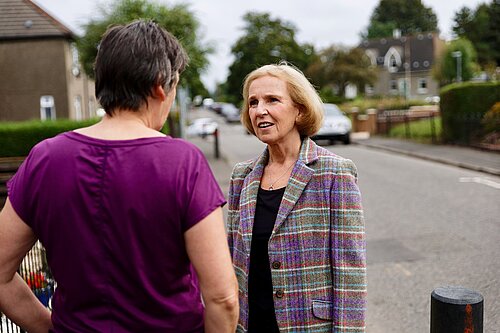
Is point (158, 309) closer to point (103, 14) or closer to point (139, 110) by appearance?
point (139, 110)

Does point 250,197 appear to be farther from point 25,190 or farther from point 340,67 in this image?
point 340,67

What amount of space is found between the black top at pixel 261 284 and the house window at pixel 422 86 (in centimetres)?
7604

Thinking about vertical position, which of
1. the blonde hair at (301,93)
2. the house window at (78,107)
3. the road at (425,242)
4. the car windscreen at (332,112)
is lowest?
the road at (425,242)

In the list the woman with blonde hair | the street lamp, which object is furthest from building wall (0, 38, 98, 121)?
the street lamp

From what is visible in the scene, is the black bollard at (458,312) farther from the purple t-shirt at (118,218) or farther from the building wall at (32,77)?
the building wall at (32,77)

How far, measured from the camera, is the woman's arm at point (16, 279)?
70.9 inches

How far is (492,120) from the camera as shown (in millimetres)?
17812

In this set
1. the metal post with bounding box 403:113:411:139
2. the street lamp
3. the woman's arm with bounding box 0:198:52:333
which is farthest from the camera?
the street lamp

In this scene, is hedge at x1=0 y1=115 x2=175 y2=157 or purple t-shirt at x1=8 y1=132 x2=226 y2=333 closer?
purple t-shirt at x1=8 y1=132 x2=226 y2=333

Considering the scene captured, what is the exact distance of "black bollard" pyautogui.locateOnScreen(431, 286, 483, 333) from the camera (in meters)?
2.85

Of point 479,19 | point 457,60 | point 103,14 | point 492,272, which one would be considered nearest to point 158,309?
point 492,272

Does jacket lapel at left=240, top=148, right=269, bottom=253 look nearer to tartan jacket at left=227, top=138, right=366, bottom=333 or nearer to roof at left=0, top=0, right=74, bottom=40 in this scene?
tartan jacket at left=227, top=138, right=366, bottom=333

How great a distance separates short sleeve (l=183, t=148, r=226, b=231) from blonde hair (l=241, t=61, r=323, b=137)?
3.24 feet

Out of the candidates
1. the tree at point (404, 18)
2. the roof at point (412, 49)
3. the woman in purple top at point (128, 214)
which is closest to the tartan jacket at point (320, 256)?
the woman in purple top at point (128, 214)
